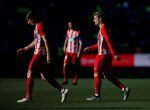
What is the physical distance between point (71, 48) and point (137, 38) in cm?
1371

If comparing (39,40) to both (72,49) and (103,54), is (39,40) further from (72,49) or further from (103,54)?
(72,49)

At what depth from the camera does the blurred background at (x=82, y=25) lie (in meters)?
25.2

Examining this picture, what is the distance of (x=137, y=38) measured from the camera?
30547 mm

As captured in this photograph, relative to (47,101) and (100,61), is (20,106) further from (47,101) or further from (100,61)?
(100,61)

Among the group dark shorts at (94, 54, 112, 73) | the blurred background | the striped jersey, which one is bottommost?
dark shorts at (94, 54, 112, 73)

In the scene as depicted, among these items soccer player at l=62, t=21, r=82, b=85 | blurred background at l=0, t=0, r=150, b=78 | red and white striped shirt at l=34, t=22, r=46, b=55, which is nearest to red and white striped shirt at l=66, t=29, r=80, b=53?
soccer player at l=62, t=21, r=82, b=85

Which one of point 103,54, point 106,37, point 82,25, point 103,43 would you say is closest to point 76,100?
point 103,54

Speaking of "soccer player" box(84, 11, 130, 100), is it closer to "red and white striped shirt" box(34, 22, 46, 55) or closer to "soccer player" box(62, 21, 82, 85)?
"red and white striped shirt" box(34, 22, 46, 55)

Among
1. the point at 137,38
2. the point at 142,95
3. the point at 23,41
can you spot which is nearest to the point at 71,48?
the point at 142,95

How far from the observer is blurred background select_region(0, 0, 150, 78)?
2519cm

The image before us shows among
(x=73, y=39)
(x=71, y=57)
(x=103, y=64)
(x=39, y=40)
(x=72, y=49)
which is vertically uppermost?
(x=73, y=39)

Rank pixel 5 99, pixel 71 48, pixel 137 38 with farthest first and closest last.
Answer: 1. pixel 137 38
2. pixel 71 48
3. pixel 5 99

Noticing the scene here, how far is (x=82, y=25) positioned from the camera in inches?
1225

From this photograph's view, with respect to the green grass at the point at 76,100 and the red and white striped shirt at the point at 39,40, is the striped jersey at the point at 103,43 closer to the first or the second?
the green grass at the point at 76,100
